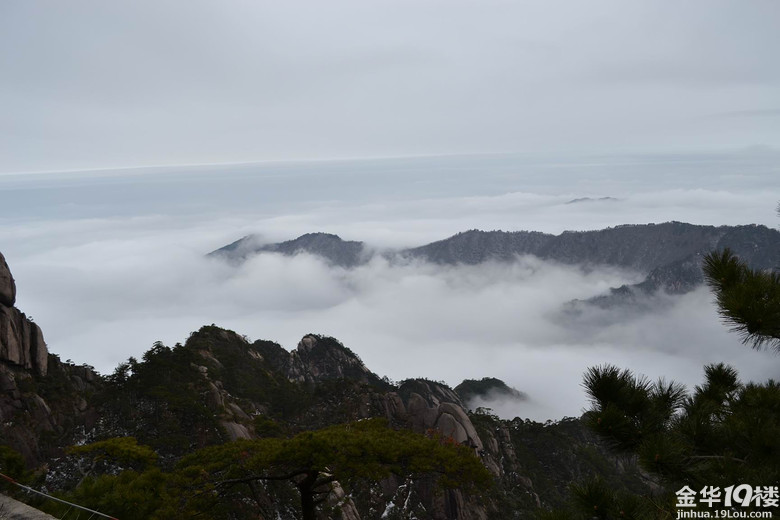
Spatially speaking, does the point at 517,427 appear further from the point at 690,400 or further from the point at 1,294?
the point at 690,400

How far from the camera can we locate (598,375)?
784cm

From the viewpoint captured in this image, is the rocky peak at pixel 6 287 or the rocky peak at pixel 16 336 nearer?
the rocky peak at pixel 16 336

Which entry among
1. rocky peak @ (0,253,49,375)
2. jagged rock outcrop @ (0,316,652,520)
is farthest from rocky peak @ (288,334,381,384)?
rocky peak @ (0,253,49,375)

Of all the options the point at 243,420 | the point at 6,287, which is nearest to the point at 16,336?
the point at 6,287

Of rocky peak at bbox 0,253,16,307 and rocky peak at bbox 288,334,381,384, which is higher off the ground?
rocky peak at bbox 0,253,16,307

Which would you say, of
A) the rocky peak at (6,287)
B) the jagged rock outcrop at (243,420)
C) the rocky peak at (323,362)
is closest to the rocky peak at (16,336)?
the rocky peak at (6,287)

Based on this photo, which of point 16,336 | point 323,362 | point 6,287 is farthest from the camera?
point 323,362

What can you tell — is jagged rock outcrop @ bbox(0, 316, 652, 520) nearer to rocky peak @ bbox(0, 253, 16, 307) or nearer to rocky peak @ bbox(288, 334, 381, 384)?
rocky peak @ bbox(0, 253, 16, 307)

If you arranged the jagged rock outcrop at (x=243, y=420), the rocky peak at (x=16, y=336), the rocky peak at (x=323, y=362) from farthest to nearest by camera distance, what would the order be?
the rocky peak at (x=323, y=362), the rocky peak at (x=16, y=336), the jagged rock outcrop at (x=243, y=420)

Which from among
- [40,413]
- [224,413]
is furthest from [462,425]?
[40,413]

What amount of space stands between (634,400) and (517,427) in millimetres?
55765

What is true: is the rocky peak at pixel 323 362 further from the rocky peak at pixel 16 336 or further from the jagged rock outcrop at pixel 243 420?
the rocky peak at pixel 16 336

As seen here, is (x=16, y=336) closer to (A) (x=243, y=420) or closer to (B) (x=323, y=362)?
(A) (x=243, y=420)

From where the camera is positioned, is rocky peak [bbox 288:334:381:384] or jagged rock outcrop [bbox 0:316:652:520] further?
rocky peak [bbox 288:334:381:384]
